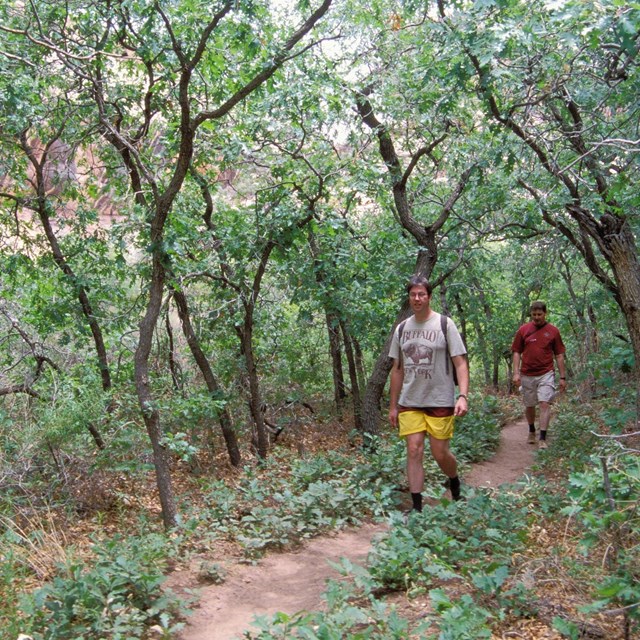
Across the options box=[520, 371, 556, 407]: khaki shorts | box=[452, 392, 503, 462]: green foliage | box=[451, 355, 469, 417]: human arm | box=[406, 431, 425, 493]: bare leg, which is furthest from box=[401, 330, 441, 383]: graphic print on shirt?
box=[520, 371, 556, 407]: khaki shorts

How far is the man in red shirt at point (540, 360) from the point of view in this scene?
8.27 meters

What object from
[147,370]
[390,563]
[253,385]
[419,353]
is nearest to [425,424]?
[419,353]

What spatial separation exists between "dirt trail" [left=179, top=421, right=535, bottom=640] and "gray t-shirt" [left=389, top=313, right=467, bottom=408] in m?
1.27

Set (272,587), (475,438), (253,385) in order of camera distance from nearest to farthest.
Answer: (272,587) < (253,385) < (475,438)

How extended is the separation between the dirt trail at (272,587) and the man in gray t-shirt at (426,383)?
0.74 meters

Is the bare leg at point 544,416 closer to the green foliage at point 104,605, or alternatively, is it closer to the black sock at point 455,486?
the black sock at point 455,486

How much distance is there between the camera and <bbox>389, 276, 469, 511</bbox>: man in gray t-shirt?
5355 mm

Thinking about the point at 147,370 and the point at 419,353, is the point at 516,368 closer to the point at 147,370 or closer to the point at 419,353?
the point at 419,353

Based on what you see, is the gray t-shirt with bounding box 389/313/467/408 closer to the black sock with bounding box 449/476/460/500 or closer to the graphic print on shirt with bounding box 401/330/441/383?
the graphic print on shirt with bounding box 401/330/441/383

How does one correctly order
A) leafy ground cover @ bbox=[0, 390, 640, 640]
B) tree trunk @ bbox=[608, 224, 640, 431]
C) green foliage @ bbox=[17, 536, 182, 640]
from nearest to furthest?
leafy ground cover @ bbox=[0, 390, 640, 640]
green foliage @ bbox=[17, 536, 182, 640]
tree trunk @ bbox=[608, 224, 640, 431]

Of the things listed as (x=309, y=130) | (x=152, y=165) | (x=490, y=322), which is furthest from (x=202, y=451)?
(x=490, y=322)

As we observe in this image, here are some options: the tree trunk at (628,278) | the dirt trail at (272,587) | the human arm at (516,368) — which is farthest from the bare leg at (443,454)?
the human arm at (516,368)

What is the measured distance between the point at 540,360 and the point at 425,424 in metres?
3.50

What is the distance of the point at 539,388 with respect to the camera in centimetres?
833
